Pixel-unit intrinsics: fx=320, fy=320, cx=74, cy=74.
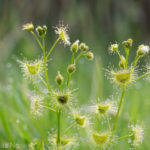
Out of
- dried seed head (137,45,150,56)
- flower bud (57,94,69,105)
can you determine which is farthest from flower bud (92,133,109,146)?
dried seed head (137,45,150,56)

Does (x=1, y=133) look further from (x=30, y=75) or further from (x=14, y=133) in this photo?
(x=30, y=75)

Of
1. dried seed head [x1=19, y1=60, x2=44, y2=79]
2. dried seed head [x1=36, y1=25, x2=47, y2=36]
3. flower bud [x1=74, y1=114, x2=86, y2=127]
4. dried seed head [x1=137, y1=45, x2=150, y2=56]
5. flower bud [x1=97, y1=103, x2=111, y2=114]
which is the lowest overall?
flower bud [x1=74, y1=114, x2=86, y2=127]

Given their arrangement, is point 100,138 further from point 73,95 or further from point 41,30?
point 41,30

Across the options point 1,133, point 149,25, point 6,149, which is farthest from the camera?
point 149,25

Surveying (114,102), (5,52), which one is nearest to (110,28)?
(5,52)

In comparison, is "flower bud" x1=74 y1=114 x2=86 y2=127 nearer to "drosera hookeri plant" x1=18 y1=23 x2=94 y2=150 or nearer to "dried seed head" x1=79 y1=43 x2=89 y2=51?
"drosera hookeri plant" x1=18 y1=23 x2=94 y2=150

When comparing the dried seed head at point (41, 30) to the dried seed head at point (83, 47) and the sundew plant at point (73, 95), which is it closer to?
the sundew plant at point (73, 95)

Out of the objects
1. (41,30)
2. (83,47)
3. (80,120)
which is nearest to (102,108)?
(80,120)
